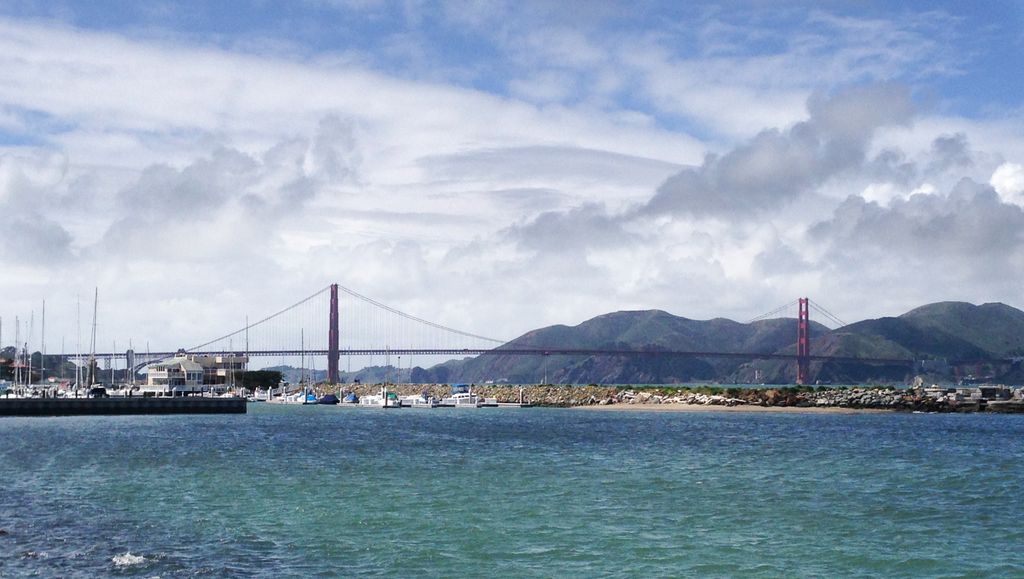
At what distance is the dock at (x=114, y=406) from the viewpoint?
9762 centimetres

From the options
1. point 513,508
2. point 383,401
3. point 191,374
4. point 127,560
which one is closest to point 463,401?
point 383,401

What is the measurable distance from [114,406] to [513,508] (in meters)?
81.7

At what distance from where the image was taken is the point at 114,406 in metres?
102

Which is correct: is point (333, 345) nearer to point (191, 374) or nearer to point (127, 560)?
point (191, 374)

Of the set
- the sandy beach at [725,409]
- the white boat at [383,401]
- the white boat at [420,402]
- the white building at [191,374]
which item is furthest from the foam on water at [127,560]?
the white boat at [383,401]

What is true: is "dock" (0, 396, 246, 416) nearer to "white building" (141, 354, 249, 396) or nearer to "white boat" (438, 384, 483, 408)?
"white building" (141, 354, 249, 396)

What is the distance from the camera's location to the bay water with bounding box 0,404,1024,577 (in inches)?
906

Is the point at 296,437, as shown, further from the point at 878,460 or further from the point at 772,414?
the point at 772,414

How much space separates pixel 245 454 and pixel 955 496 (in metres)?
34.3

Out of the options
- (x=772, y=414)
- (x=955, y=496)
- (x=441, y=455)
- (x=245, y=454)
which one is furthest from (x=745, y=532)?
(x=772, y=414)

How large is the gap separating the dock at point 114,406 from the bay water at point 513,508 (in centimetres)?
3852

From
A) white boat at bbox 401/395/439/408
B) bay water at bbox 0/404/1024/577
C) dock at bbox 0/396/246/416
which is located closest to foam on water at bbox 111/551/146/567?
bay water at bbox 0/404/1024/577

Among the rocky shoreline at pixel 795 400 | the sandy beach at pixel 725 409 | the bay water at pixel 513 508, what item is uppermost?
the rocky shoreline at pixel 795 400

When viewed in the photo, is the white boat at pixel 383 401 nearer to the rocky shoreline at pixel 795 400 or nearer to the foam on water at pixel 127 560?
the rocky shoreline at pixel 795 400
